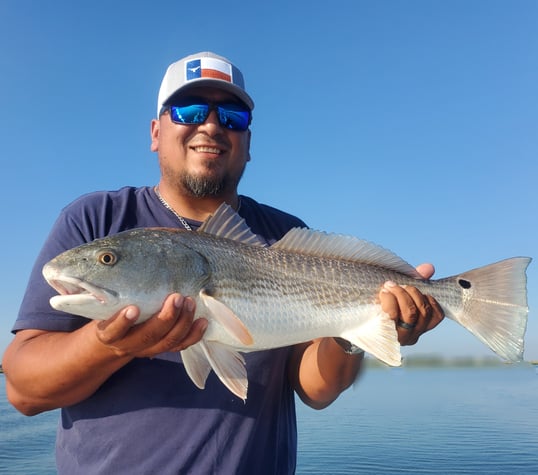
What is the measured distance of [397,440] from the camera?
66.8 feet

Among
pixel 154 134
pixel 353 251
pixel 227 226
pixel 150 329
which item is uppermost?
pixel 154 134

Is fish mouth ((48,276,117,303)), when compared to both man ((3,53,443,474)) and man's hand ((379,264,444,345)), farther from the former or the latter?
man's hand ((379,264,444,345))

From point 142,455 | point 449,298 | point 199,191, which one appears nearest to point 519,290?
point 449,298

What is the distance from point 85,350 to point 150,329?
1.63ft

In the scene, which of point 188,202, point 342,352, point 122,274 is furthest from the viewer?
point 188,202

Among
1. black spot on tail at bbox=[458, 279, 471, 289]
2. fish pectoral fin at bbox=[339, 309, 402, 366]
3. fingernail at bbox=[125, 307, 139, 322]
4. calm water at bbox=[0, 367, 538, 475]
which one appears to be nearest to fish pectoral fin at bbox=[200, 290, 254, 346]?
fingernail at bbox=[125, 307, 139, 322]

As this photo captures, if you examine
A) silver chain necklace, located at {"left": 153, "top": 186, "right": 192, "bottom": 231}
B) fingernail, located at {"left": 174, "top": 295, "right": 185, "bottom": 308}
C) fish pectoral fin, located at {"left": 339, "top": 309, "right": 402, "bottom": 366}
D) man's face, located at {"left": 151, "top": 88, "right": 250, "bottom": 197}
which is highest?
man's face, located at {"left": 151, "top": 88, "right": 250, "bottom": 197}

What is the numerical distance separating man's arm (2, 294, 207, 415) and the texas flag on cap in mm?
2464

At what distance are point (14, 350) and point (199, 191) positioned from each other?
2017 millimetres

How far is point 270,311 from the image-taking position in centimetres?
378

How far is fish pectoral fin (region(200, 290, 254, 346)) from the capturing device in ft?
11.1

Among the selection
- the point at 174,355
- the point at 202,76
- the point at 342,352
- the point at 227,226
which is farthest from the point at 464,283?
the point at 202,76

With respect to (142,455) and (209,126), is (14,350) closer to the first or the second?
(142,455)

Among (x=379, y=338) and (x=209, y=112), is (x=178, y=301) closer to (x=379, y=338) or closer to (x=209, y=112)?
(x=379, y=338)
